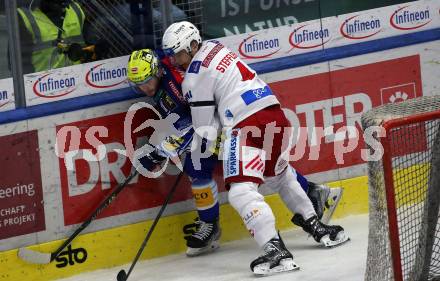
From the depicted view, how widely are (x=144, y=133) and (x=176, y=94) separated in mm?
339

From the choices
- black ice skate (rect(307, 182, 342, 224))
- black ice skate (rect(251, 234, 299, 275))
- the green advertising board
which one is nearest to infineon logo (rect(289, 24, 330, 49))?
the green advertising board

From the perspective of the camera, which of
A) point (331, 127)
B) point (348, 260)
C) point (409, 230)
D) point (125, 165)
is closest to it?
point (409, 230)

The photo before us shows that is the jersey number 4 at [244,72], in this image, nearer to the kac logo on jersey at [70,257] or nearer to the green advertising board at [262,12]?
the green advertising board at [262,12]

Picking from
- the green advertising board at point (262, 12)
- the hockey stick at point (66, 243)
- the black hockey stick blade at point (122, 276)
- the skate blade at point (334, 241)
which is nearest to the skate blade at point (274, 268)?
the skate blade at point (334, 241)

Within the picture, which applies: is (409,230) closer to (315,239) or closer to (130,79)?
(315,239)

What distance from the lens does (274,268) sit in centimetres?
588

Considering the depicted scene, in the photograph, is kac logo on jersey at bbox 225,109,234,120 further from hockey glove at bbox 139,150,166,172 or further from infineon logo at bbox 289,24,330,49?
infineon logo at bbox 289,24,330,49

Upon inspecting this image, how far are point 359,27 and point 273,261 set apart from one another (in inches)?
73.0

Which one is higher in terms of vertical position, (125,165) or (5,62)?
(5,62)

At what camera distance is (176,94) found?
6.26m

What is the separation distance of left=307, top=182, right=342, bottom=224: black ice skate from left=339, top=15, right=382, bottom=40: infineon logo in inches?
39.0

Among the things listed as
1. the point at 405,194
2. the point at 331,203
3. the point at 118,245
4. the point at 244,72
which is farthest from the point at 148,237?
the point at 405,194

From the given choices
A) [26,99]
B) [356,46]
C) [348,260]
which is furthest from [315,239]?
[26,99]

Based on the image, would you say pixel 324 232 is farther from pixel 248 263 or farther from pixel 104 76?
pixel 104 76
